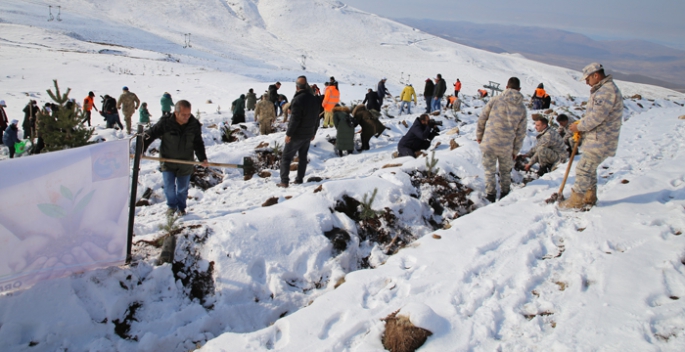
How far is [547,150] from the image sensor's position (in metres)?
7.25

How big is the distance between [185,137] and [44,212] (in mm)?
1870

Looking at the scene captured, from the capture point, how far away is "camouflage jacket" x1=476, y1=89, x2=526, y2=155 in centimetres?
534

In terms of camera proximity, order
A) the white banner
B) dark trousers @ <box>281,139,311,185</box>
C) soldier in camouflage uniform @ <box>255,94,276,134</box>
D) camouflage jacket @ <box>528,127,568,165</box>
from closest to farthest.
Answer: the white banner < dark trousers @ <box>281,139,311,185</box> < camouflage jacket @ <box>528,127,568,165</box> < soldier in camouflage uniform @ <box>255,94,276,134</box>

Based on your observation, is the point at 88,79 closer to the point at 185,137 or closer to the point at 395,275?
the point at 185,137

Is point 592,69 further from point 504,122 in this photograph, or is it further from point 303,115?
point 303,115

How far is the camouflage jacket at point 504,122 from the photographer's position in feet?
17.5

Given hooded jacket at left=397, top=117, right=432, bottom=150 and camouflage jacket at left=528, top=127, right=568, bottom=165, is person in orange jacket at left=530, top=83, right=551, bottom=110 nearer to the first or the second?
camouflage jacket at left=528, top=127, right=568, bottom=165

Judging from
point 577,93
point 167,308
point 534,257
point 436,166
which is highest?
point 577,93

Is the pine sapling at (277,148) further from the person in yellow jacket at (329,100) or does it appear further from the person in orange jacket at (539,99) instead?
the person in orange jacket at (539,99)

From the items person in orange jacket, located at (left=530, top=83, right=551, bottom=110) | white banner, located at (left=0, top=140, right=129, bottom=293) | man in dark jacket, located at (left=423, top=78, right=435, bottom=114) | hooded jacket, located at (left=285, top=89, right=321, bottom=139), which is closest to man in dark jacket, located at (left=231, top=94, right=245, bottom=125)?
man in dark jacket, located at (left=423, top=78, right=435, bottom=114)

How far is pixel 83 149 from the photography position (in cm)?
354

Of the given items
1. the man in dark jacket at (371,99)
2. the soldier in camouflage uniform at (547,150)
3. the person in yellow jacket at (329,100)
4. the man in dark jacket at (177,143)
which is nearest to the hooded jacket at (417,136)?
the soldier in camouflage uniform at (547,150)

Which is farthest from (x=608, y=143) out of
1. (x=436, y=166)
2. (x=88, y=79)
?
(x=88, y=79)

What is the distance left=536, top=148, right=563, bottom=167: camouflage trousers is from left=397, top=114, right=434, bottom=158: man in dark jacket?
218 centimetres
